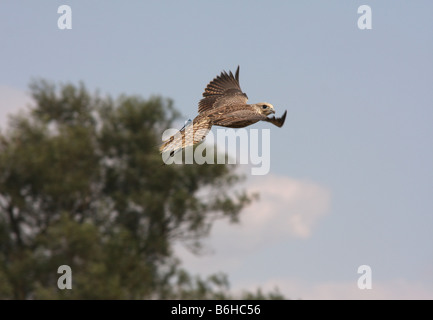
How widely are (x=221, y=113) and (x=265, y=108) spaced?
3.04 ft

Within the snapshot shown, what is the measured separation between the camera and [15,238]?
39625 mm

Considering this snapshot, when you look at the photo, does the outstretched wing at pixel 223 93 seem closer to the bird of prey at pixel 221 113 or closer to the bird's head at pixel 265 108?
the bird of prey at pixel 221 113

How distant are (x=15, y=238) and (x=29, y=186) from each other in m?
2.90

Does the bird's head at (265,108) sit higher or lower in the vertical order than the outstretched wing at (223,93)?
lower

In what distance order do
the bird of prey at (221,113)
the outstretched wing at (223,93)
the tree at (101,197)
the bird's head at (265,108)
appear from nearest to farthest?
the bird of prey at (221,113)
the bird's head at (265,108)
the outstretched wing at (223,93)
the tree at (101,197)

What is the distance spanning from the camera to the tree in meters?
37.7

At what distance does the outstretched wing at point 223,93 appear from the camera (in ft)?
45.2

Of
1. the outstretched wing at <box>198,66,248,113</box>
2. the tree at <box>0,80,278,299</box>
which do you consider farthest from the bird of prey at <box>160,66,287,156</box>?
the tree at <box>0,80,278,299</box>

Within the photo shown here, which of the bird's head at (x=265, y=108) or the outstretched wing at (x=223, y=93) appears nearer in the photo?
the bird's head at (x=265, y=108)

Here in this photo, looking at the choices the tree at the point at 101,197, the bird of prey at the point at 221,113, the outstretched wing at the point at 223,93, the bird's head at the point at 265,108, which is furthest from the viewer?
the tree at the point at 101,197

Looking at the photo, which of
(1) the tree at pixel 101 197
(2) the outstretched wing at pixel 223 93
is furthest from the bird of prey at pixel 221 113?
(1) the tree at pixel 101 197
